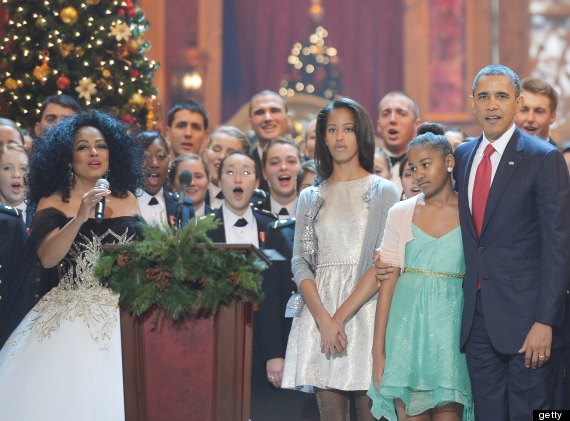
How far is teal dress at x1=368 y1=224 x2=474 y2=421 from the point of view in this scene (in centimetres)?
408

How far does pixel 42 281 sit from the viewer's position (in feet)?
16.1

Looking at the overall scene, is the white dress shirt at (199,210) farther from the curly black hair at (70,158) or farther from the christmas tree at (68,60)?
Result: the christmas tree at (68,60)

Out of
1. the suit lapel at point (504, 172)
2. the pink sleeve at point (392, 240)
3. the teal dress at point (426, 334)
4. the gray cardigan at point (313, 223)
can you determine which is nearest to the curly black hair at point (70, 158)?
the gray cardigan at point (313, 223)

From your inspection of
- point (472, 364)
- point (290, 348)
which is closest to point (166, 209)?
point (290, 348)

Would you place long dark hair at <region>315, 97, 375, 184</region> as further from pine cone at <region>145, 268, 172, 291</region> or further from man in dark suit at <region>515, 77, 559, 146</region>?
man in dark suit at <region>515, 77, 559, 146</region>

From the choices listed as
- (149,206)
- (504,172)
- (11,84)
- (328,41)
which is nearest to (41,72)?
(11,84)

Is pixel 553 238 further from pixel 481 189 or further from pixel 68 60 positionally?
pixel 68 60

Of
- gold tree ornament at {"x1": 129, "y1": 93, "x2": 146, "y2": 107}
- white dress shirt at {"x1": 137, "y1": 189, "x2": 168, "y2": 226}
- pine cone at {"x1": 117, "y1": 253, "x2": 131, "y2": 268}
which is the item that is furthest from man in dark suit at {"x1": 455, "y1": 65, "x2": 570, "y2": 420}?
gold tree ornament at {"x1": 129, "y1": 93, "x2": 146, "y2": 107}

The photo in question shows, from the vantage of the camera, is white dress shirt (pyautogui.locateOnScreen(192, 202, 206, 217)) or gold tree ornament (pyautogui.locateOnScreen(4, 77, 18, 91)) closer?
white dress shirt (pyautogui.locateOnScreen(192, 202, 206, 217))

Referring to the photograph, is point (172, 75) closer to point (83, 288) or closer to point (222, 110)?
point (222, 110)

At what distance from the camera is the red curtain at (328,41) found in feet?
45.7

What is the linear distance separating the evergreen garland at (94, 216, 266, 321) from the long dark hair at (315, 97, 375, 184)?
3.79 ft

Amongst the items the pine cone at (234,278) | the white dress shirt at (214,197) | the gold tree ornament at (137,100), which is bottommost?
the pine cone at (234,278)

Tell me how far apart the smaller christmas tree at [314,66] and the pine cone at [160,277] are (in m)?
10.3
